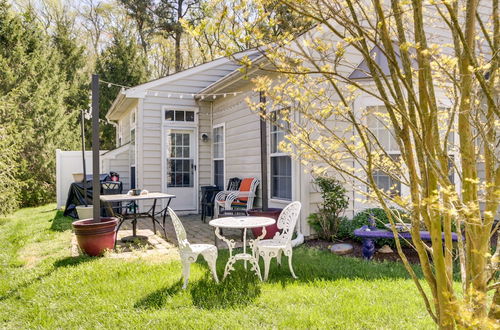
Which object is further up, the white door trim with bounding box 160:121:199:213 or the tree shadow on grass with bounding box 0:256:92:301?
the white door trim with bounding box 160:121:199:213

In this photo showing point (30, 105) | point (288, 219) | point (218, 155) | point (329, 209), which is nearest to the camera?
point (288, 219)

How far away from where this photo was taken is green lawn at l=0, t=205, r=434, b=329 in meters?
2.90

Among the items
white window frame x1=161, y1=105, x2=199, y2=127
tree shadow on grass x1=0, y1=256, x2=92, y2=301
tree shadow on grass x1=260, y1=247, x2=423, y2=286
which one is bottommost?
tree shadow on grass x1=0, y1=256, x2=92, y2=301

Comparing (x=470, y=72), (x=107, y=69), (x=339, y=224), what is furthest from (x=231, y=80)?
(x=107, y=69)

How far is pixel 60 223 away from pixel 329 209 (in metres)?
5.42

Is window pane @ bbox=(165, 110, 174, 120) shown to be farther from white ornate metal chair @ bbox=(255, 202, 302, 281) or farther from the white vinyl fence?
white ornate metal chair @ bbox=(255, 202, 302, 281)

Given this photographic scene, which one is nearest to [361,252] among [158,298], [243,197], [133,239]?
[243,197]

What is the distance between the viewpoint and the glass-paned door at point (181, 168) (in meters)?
8.85

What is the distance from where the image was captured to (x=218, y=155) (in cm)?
885

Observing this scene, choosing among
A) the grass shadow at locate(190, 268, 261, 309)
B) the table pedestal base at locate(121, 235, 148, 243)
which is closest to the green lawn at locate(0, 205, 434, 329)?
the grass shadow at locate(190, 268, 261, 309)

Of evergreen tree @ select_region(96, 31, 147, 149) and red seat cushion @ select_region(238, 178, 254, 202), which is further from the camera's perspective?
evergreen tree @ select_region(96, 31, 147, 149)

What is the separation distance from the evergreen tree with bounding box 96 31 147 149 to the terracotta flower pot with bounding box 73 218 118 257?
1390cm

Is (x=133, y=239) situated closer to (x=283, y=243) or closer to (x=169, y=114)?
(x=283, y=243)

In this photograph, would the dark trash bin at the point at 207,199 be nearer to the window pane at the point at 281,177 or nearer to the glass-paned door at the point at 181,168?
the glass-paned door at the point at 181,168
